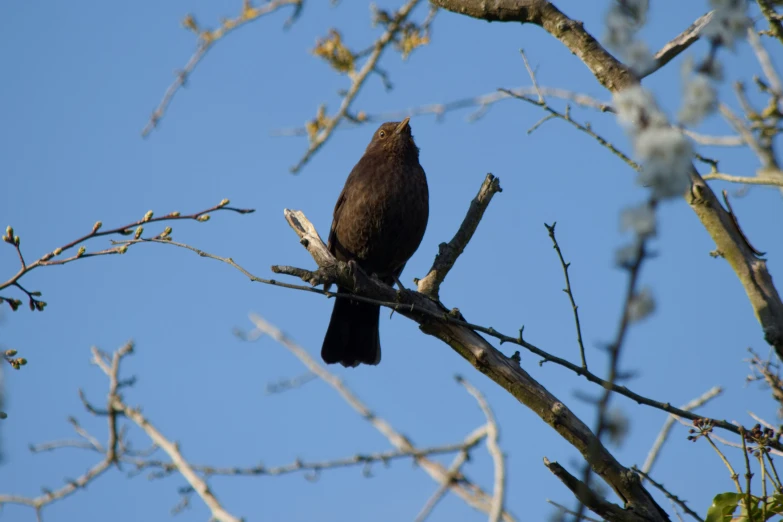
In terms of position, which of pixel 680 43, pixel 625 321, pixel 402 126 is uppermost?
pixel 402 126


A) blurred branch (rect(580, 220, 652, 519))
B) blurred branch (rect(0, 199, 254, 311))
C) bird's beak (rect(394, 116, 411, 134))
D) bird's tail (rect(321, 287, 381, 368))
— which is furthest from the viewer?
bird's beak (rect(394, 116, 411, 134))

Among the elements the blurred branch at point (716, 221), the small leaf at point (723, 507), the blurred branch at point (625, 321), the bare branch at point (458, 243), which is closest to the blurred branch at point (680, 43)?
the blurred branch at point (716, 221)

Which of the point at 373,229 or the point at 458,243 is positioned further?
the point at 373,229

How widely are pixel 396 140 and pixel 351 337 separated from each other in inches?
68.3

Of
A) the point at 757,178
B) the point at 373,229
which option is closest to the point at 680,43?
the point at 757,178

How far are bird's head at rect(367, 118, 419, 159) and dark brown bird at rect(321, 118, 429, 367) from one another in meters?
0.01

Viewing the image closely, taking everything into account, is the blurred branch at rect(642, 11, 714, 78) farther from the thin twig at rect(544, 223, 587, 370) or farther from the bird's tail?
the bird's tail

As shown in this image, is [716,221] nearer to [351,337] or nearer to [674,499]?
[674,499]

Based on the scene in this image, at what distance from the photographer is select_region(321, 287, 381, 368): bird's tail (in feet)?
20.5

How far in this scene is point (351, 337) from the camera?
6270 millimetres

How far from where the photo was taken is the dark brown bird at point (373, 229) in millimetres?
5980

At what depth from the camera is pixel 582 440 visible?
3.45m

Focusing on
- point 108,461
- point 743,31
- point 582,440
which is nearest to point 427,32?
point 582,440

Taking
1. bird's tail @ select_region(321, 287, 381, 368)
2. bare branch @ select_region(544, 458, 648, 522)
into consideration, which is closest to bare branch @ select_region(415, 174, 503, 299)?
bird's tail @ select_region(321, 287, 381, 368)
